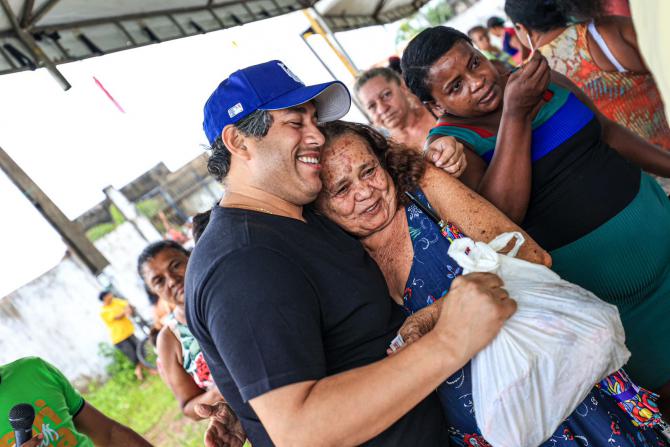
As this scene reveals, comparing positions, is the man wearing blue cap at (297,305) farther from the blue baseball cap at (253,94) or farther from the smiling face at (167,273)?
the smiling face at (167,273)

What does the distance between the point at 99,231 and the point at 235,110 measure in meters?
11.7

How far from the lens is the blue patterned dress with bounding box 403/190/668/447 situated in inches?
60.1

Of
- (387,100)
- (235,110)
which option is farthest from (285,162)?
A: (387,100)

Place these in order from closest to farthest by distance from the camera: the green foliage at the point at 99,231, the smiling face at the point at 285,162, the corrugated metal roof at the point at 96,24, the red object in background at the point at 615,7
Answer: the smiling face at the point at 285,162 → the red object in background at the point at 615,7 → the corrugated metal roof at the point at 96,24 → the green foliage at the point at 99,231

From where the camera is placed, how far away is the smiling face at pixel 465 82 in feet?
7.31

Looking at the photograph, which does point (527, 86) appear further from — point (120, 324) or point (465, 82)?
point (120, 324)

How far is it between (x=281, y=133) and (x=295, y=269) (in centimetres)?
52

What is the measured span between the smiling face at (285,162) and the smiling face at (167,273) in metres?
2.37

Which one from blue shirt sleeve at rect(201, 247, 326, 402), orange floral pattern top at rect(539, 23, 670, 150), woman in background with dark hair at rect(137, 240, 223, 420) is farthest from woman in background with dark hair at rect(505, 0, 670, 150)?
woman in background with dark hair at rect(137, 240, 223, 420)

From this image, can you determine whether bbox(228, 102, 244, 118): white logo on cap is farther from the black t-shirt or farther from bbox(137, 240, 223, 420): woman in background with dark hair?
bbox(137, 240, 223, 420): woman in background with dark hair

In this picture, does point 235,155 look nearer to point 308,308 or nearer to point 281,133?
point 281,133

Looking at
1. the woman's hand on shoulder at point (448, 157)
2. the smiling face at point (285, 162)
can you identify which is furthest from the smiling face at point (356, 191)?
the woman's hand on shoulder at point (448, 157)

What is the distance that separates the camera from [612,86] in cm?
290

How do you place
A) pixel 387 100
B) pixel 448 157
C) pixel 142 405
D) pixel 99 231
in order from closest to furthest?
pixel 448 157 < pixel 387 100 < pixel 142 405 < pixel 99 231
